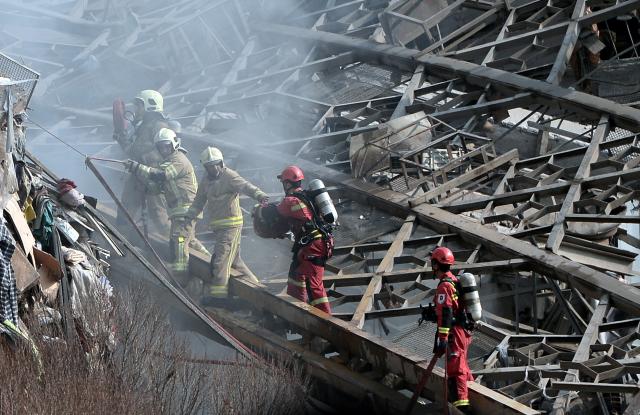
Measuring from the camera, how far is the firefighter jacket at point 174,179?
1750cm

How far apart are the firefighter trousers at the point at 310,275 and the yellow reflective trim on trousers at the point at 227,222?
1.20 metres

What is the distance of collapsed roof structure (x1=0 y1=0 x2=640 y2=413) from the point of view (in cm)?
1512

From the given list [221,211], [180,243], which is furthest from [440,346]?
[180,243]

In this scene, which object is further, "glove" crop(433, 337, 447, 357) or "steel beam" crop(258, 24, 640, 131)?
"steel beam" crop(258, 24, 640, 131)

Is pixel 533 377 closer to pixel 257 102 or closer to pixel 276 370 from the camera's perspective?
pixel 276 370

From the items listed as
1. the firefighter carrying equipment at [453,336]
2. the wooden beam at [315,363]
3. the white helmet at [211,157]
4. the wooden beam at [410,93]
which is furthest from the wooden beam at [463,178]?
the firefighter carrying equipment at [453,336]

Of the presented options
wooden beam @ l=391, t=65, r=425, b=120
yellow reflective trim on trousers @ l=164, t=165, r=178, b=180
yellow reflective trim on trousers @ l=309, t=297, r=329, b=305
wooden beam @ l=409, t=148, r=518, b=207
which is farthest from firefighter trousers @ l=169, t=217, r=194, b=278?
wooden beam @ l=391, t=65, r=425, b=120

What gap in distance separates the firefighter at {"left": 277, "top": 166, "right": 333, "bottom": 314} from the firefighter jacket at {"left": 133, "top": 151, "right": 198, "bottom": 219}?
2.26 meters

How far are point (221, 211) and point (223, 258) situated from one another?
0.62m

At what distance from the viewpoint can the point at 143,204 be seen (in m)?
18.5

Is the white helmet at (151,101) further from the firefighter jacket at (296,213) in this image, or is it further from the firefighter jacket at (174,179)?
the firefighter jacket at (296,213)

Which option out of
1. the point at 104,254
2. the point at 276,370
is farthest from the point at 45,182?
the point at 276,370

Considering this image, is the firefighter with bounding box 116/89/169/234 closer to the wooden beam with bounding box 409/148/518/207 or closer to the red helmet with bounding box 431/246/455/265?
the wooden beam with bounding box 409/148/518/207

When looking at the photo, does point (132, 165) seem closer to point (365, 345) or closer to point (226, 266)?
point (226, 266)
